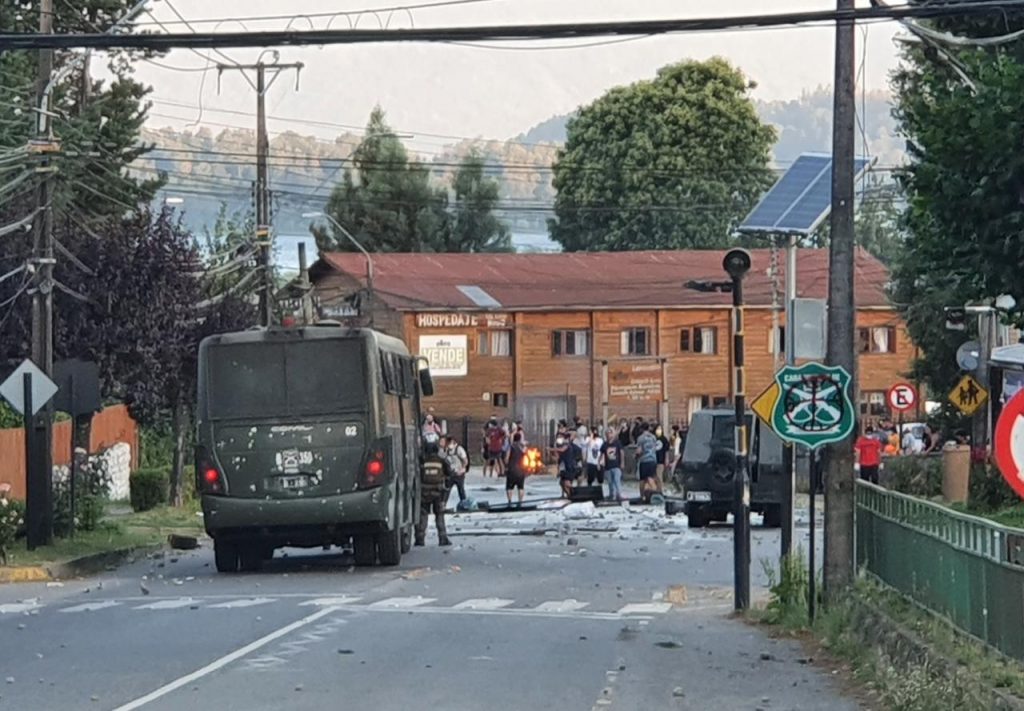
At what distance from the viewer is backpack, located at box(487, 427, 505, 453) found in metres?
59.1

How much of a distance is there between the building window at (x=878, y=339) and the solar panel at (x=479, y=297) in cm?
1442

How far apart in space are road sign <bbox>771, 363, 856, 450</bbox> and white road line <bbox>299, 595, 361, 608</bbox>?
5.22 m

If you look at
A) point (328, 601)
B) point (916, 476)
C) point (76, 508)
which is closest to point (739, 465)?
point (328, 601)

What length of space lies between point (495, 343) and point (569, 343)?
2778mm

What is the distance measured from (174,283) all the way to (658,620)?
75.3 feet

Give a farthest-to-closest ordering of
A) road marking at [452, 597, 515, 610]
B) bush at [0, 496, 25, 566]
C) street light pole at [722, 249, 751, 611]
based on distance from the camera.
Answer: bush at [0, 496, 25, 566], road marking at [452, 597, 515, 610], street light pole at [722, 249, 751, 611]

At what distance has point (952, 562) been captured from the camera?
44.1ft

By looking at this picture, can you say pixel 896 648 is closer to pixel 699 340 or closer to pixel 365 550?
pixel 365 550

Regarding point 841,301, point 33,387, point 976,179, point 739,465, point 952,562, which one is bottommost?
point 952,562

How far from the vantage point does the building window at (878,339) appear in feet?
245

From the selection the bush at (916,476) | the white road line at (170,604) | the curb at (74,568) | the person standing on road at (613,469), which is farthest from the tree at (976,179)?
the person standing on road at (613,469)

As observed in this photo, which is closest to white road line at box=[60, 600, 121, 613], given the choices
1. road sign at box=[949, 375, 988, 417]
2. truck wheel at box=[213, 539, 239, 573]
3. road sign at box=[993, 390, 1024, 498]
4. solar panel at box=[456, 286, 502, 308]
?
truck wheel at box=[213, 539, 239, 573]

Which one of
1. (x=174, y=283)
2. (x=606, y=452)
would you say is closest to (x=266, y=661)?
(x=174, y=283)

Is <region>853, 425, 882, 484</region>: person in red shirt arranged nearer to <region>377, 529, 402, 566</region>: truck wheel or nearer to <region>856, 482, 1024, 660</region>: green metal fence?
<region>377, 529, 402, 566</region>: truck wheel
